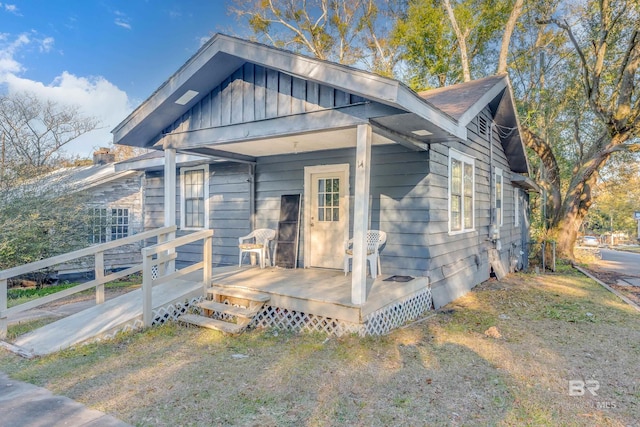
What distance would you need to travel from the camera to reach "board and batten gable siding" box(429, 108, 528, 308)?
19.4ft

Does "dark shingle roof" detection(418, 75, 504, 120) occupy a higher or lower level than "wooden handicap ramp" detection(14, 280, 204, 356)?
higher

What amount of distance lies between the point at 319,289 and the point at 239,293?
107 centimetres

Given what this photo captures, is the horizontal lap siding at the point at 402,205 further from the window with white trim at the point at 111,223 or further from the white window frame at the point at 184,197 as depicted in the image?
the window with white trim at the point at 111,223

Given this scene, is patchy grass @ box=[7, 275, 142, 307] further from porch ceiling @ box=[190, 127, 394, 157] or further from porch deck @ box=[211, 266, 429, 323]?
porch ceiling @ box=[190, 127, 394, 157]

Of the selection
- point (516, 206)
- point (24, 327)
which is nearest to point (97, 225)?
point (24, 327)

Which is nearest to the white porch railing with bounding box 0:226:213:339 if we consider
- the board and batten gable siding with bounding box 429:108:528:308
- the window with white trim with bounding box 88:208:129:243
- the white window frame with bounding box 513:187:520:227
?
the board and batten gable siding with bounding box 429:108:528:308

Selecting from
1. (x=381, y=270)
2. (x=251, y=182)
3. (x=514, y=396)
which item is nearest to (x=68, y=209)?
(x=251, y=182)

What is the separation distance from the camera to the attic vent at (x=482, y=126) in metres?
7.91

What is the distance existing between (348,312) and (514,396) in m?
1.75

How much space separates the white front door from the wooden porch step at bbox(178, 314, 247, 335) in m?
2.41

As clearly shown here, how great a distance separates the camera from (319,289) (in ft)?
16.3

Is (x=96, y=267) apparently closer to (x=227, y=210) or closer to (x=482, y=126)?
(x=227, y=210)

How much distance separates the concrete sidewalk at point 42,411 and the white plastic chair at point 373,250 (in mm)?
3738

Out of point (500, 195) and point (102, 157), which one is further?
point (102, 157)
